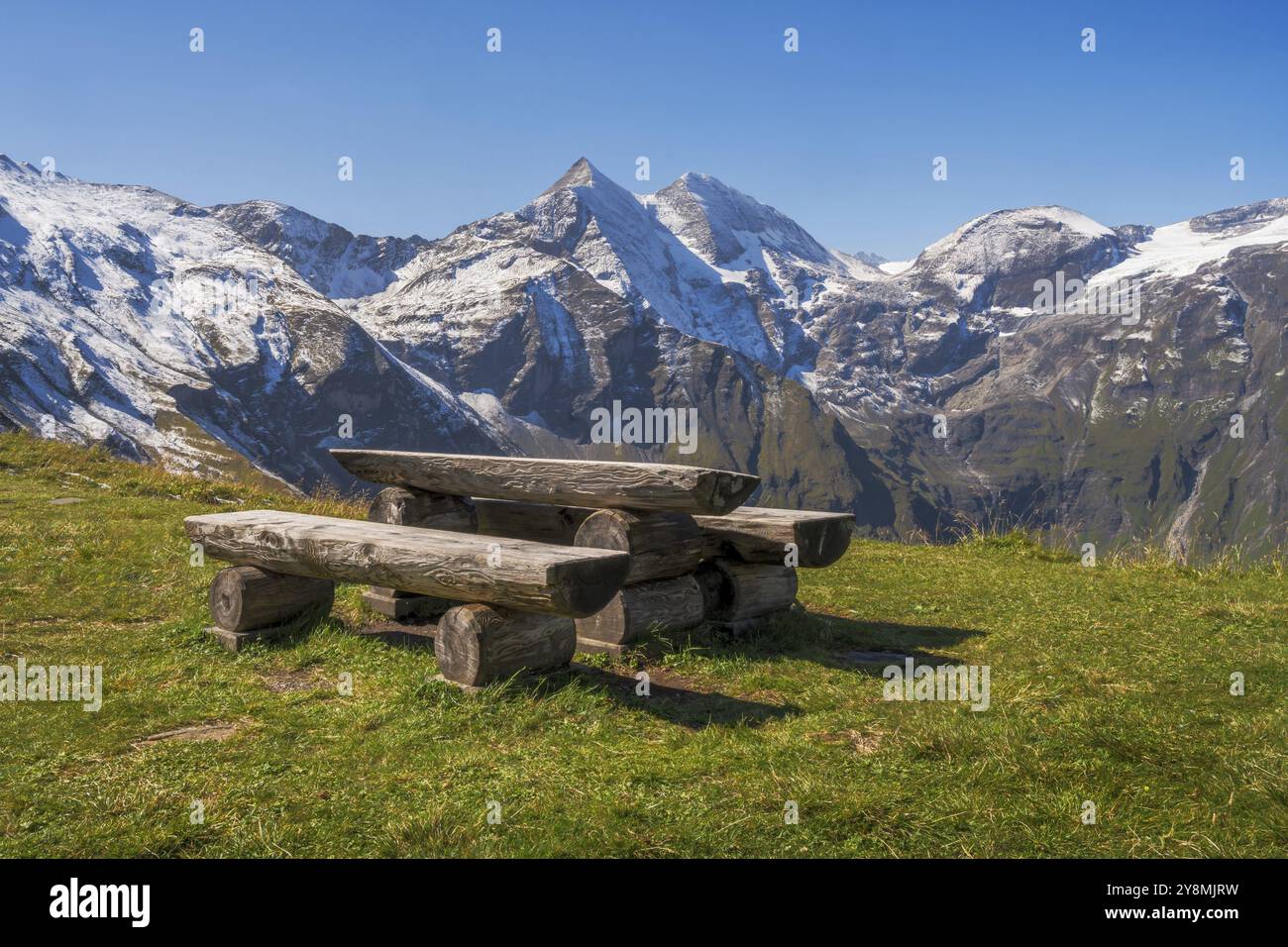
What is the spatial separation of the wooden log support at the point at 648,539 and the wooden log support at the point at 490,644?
136 centimetres

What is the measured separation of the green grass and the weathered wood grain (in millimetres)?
370

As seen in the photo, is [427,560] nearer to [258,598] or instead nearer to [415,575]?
[415,575]

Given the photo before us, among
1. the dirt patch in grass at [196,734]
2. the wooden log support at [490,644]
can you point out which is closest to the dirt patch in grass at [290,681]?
the dirt patch in grass at [196,734]

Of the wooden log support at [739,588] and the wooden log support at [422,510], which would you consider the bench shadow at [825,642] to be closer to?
the wooden log support at [739,588]

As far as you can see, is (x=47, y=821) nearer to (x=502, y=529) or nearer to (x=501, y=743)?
(x=501, y=743)

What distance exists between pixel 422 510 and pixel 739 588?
14.7 ft

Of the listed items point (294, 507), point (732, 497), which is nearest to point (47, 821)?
point (732, 497)

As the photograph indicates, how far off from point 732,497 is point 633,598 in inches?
61.8

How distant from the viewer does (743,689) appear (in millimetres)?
9250

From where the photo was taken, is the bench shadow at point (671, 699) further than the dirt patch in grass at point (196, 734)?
Yes

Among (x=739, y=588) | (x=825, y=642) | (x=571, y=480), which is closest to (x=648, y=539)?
(x=571, y=480)

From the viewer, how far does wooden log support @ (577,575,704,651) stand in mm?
10008

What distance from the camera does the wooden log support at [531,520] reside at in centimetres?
1166

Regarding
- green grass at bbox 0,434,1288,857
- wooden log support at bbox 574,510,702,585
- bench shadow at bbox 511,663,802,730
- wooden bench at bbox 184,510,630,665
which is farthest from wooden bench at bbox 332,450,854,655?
wooden bench at bbox 184,510,630,665
